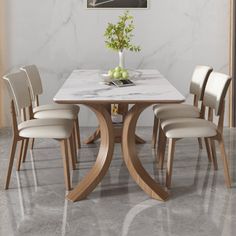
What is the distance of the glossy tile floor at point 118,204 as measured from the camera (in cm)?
292

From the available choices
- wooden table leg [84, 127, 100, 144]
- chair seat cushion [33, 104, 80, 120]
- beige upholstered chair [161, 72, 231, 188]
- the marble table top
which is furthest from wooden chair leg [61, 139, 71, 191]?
wooden table leg [84, 127, 100, 144]

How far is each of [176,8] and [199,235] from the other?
3293 millimetres

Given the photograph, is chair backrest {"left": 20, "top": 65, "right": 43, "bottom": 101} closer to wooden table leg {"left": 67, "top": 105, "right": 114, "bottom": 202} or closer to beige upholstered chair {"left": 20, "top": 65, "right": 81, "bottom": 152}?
beige upholstered chair {"left": 20, "top": 65, "right": 81, "bottom": 152}

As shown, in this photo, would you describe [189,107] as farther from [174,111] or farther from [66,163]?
[66,163]

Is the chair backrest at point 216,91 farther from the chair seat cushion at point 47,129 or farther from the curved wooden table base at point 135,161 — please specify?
the chair seat cushion at point 47,129

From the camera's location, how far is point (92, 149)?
4734mm

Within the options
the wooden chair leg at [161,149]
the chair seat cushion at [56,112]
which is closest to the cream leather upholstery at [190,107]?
the wooden chair leg at [161,149]

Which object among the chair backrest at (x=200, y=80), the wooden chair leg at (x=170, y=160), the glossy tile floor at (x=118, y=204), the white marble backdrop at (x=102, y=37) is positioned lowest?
the glossy tile floor at (x=118, y=204)

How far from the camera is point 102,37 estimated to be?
18.4ft

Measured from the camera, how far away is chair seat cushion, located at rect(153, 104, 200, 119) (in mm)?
4113

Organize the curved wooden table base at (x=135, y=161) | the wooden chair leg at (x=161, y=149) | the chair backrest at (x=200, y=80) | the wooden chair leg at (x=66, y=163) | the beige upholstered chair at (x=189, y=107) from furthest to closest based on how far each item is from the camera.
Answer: the chair backrest at (x=200, y=80), the beige upholstered chair at (x=189, y=107), the wooden chair leg at (x=161, y=149), the wooden chair leg at (x=66, y=163), the curved wooden table base at (x=135, y=161)

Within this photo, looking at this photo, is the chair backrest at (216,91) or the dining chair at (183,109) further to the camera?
the dining chair at (183,109)

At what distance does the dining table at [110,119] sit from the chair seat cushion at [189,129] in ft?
0.87

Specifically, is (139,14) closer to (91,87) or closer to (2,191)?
(91,87)
